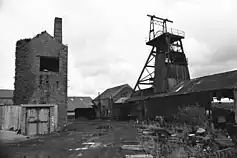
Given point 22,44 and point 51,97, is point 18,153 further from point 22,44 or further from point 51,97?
point 22,44

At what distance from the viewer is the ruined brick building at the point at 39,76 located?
55.9 ft

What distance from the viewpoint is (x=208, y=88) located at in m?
17.8

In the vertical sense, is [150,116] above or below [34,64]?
below

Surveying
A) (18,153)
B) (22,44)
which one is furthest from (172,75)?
(18,153)

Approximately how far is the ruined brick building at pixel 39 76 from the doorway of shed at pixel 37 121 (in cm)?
83

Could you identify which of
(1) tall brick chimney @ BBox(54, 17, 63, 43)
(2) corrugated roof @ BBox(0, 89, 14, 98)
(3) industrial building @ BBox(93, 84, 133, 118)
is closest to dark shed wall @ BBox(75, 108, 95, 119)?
(3) industrial building @ BBox(93, 84, 133, 118)

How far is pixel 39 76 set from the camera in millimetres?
17312

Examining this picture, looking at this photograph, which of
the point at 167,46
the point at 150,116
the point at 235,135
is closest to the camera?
the point at 235,135

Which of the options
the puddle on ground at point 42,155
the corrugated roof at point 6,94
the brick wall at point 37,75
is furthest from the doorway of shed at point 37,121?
the corrugated roof at point 6,94

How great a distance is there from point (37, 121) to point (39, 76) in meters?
3.94

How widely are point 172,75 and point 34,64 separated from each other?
17.6 metres

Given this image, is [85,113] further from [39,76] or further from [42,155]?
[42,155]

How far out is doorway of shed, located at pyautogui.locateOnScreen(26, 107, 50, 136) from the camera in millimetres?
15820

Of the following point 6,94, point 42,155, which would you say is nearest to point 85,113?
point 6,94
